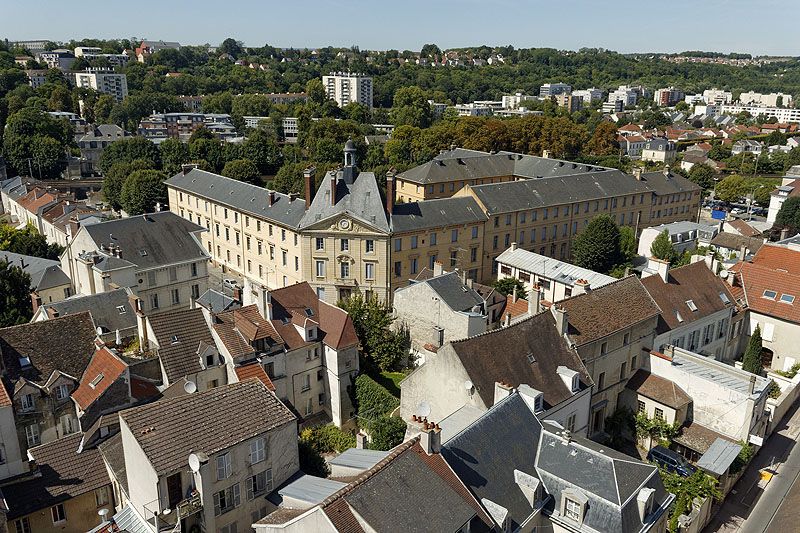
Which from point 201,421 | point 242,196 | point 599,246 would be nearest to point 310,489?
point 201,421

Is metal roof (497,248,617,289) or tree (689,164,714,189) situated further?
tree (689,164,714,189)

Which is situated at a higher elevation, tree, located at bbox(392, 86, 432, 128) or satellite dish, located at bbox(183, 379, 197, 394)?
tree, located at bbox(392, 86, 432, 128)

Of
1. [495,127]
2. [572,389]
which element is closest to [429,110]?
[495,127]

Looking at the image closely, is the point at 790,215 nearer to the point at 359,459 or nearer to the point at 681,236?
the point at 681,236

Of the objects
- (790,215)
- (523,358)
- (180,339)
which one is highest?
(523,358)

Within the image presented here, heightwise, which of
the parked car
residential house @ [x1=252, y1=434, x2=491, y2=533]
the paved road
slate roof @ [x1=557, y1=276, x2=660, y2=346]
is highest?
slate roof @ [x1=557, y1=276, x2=660, y2=346]

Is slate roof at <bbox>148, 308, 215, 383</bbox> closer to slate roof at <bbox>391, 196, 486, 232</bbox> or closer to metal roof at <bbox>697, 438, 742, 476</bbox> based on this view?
slate roof at <bbox>391, 196, 486, 232</bbox>

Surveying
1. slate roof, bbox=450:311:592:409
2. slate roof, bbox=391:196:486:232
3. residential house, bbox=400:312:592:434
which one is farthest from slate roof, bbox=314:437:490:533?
slate roof, bbox=391:196:486:232

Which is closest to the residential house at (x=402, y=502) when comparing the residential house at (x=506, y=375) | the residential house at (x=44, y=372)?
the residential house at (x=506, y=375)

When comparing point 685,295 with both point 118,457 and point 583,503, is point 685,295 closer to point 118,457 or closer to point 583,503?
point 583,503
